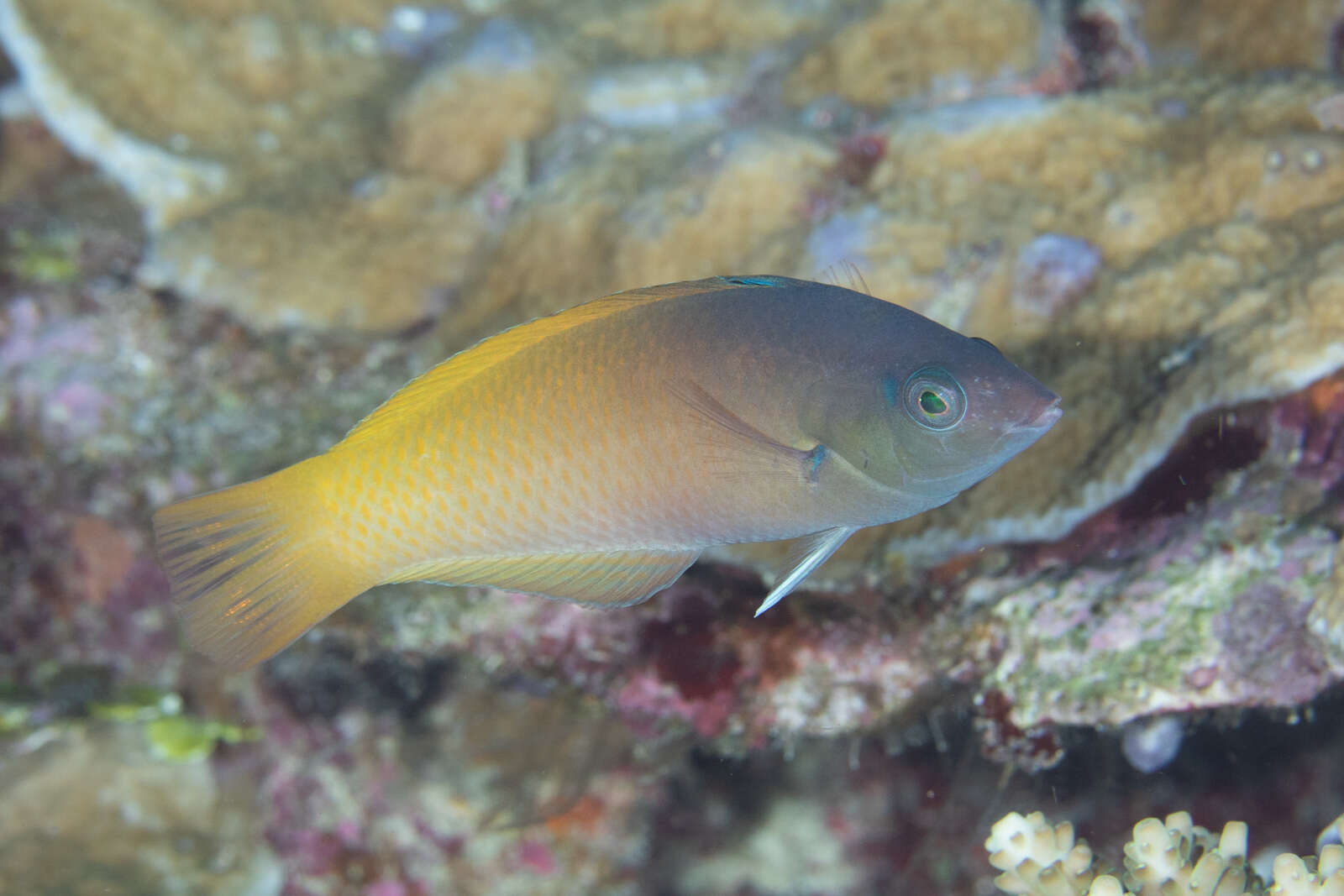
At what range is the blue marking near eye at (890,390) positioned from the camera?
1.96 meters

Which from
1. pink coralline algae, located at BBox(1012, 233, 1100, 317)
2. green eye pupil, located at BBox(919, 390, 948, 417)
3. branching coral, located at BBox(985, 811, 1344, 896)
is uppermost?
green eye pupil, located at BBox(919, 390, 948, 417)

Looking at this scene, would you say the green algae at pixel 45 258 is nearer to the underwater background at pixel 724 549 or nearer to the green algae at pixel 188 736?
the underwater background at pixel 724 549

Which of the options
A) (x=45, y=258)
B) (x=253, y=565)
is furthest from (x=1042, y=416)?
(x=45, y=258)

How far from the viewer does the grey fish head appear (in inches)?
75.4

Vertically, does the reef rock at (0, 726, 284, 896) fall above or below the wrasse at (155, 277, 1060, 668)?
below

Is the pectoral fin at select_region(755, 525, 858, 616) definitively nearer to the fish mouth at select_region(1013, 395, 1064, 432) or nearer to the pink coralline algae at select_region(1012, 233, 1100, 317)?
the fish mouth at select_region(1013, 395, 1064, 432)

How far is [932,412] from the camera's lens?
1.93 meters

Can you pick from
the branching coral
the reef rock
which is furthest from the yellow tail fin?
the reef rock

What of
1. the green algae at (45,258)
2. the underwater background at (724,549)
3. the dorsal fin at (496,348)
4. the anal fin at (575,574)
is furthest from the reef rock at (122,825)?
the dorsal fin at (496,348)

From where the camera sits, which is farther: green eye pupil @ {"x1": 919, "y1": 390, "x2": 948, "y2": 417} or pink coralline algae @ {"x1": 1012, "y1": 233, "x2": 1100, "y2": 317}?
pink coralline algae @ {"x1": 1012, "y1": 233, "x2": 1100, "y2": 317}

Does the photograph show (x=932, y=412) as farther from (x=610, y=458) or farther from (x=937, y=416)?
(x=610, y=458)

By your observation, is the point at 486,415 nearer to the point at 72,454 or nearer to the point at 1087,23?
the point at 72,454

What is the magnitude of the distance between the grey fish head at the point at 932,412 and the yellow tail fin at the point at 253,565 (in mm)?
1332

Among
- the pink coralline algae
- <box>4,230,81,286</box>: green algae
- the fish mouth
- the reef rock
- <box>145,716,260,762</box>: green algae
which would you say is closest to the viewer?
the fish mouth
